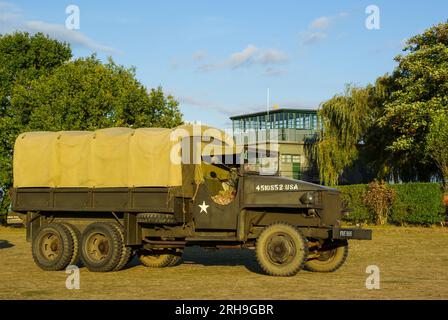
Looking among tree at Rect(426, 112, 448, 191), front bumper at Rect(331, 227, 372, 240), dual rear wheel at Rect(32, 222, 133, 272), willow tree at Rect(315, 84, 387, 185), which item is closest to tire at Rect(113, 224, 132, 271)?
dual rear wheel at Rect(32, 222, 133, 272)

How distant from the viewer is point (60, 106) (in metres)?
34.2

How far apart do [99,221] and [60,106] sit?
67.4 feet

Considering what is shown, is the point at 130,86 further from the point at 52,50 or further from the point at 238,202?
the point at 238,202

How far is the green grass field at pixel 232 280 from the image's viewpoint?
10453 millimetres

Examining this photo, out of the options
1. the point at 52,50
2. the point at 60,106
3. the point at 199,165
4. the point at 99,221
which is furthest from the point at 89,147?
the point at 52,50

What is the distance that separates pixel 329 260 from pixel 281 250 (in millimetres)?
1668

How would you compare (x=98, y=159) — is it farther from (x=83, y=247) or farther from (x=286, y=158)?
(x=286, y=158)

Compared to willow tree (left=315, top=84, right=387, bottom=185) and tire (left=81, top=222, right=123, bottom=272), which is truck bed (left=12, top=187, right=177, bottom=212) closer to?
tire (left=81, top=222, right=123, bottom=272)

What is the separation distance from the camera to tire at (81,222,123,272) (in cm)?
1428

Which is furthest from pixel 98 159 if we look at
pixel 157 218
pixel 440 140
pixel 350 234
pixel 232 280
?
pixel 440 140

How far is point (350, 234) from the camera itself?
1305 centimetres

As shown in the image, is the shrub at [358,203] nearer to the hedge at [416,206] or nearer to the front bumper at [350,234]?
the hedge at [416,206]

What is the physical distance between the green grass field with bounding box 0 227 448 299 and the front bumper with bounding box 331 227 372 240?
0.80 meters
